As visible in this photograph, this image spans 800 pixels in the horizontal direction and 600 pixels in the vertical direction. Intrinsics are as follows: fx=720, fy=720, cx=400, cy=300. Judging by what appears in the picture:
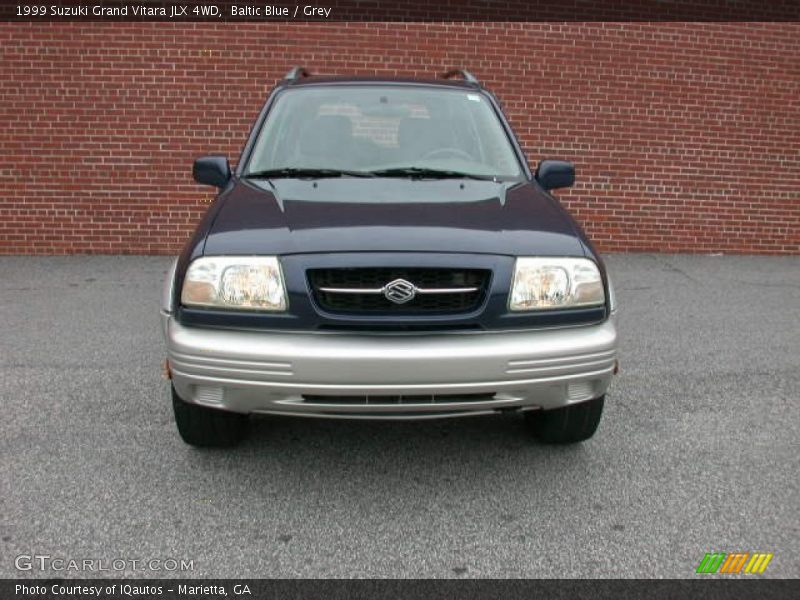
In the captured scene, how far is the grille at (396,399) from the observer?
2.66 m

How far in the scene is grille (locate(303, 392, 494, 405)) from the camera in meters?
2.66

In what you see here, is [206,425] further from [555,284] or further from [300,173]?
[555,284]

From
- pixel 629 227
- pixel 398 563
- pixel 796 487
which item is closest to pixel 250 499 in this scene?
pixel 398 563

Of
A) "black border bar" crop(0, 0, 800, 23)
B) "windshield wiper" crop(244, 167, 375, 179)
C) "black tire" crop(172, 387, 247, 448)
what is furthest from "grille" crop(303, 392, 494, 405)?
"black border bar" crop(0, 0, 800, 23)

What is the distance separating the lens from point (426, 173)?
11.7ft

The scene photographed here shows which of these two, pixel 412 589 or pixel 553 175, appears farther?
pixel 553 175

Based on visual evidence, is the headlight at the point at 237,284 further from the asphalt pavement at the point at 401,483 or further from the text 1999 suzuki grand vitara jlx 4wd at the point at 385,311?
the asphalt pavement at the point at 401,483

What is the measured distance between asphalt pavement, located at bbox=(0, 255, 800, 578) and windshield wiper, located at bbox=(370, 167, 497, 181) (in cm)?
124

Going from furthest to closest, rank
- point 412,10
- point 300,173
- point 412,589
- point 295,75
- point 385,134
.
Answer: point 412,10, point 295,75, point 385,134, point 300,173, point 412,589

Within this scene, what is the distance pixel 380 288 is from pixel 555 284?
2.25 feet

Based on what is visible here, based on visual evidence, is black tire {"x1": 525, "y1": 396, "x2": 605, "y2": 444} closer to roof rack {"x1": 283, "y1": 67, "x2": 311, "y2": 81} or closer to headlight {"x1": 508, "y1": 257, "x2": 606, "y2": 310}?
headlight {"x1": 508, "y1": 257, "x2": 606, "y2": 310}

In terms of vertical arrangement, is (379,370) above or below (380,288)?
below

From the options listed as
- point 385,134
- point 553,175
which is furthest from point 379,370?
point 553,175

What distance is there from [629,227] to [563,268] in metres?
6.44
